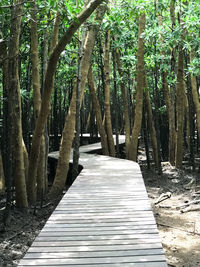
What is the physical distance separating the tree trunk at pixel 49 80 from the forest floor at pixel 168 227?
80 centimetres

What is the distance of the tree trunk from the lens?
4.30 m

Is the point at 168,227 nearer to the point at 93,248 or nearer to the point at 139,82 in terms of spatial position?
the point at 93,248

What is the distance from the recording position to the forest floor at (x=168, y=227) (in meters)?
4.34

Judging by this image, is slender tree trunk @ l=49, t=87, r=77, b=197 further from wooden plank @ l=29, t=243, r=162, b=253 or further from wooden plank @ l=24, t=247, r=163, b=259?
wooden plank @ l=24, t=247, r=163, b=259

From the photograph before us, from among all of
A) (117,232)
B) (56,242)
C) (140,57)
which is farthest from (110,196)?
(140,57)

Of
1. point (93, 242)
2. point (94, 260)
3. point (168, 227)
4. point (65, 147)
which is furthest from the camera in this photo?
point (65, 147)

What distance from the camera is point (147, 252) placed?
2791 millimetres

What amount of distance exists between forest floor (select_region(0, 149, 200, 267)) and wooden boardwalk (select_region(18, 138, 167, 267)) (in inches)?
33.5

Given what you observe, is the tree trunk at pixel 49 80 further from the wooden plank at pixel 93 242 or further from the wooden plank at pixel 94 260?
the wooden plank at pixel 94 260

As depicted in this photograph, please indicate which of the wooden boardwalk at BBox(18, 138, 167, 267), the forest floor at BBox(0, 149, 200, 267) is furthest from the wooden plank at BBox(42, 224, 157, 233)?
the forest floor at BBox(0, 149, 200, 267)

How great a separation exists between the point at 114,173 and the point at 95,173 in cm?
38

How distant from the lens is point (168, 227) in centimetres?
561

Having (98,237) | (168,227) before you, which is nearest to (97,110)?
(168,227)

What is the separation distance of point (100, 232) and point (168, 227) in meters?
2.66
